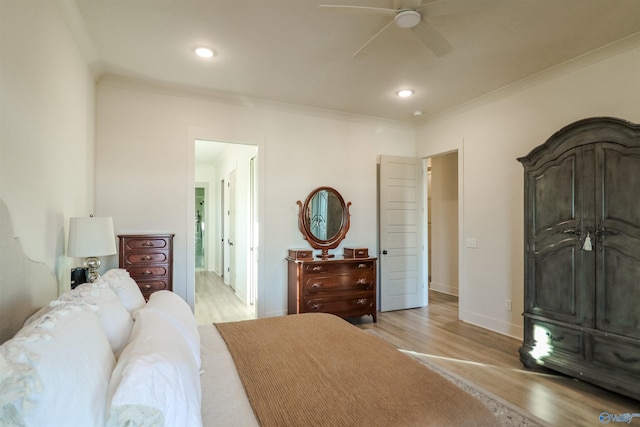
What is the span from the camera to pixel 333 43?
9.02ft

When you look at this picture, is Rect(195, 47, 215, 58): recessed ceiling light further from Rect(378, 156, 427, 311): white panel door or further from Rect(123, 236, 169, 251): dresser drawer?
Rect(378, 156, 427, 311): white panel door

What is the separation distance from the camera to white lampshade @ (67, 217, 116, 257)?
7.00 ft

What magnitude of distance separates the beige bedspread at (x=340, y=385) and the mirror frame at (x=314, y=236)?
232 cm

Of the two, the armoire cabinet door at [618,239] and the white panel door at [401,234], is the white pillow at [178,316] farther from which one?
the white panel door at [401,234]

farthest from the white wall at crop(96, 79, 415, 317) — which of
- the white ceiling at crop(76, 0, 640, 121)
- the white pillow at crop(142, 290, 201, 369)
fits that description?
the white pillow at crop(142, 290, 201, 369)

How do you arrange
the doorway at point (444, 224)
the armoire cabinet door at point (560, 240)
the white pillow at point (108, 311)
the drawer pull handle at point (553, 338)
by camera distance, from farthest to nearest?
the doorway at point (444, 224) < the drawer pull handle at point (553, 338) < the armoire cabinet door at point (560, 240) < the white pillow at point (108, 311)

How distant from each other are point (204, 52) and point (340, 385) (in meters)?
2.82

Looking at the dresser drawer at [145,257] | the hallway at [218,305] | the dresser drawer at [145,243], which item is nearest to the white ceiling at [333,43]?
the dresser drawer at [145,243]

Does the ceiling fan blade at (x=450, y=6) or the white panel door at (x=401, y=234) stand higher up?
the ceiling fan blade at (x=450, y=6)

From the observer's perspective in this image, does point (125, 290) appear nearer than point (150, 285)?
Yes

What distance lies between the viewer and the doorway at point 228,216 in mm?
4926

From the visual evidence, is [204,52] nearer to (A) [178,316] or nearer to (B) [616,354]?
(A) [178,316]

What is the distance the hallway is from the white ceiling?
280 cm

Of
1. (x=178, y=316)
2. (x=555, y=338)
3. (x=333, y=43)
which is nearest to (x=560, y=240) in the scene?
(x=555, y=338)
